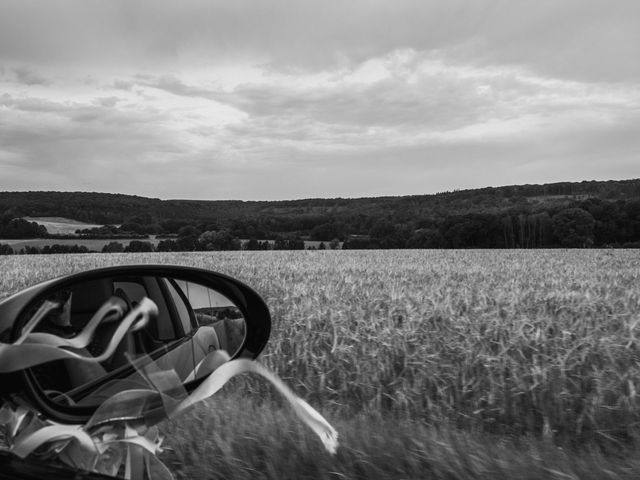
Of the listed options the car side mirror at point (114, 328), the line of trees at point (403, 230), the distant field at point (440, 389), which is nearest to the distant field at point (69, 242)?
the line of trees at point (403, 230)

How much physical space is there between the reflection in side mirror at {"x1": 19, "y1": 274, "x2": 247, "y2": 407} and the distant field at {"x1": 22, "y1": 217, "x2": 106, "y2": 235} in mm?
42143

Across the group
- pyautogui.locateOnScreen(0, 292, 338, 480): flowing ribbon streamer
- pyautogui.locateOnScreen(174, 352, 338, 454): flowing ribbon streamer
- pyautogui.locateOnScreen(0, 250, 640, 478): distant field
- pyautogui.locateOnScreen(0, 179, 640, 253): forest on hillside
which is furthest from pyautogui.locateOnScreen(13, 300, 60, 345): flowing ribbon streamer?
pyautogui.locateOnScreen(0, 179, 640, 253): forest on hillside

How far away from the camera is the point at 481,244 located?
42906mm

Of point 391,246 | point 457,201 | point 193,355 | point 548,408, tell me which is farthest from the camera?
point 457,201

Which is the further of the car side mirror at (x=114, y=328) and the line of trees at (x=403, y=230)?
the line of trees at (x=403, y=230)

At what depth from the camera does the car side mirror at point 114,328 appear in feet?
6.49

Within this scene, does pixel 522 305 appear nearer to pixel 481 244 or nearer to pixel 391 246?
pixel 391 246

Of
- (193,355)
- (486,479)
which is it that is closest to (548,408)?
(486,479)

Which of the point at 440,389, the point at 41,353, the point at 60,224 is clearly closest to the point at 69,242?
the point at 60,224

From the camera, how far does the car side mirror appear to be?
1.98 metres

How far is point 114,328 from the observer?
2121mm

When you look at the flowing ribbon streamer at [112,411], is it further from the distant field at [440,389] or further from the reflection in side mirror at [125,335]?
the distant field at [440,389]

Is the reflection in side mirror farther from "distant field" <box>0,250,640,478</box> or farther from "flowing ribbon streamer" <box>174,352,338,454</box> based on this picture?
"distant field" <box>0,250,640,478</box>

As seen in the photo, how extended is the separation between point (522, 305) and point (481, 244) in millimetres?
36249
